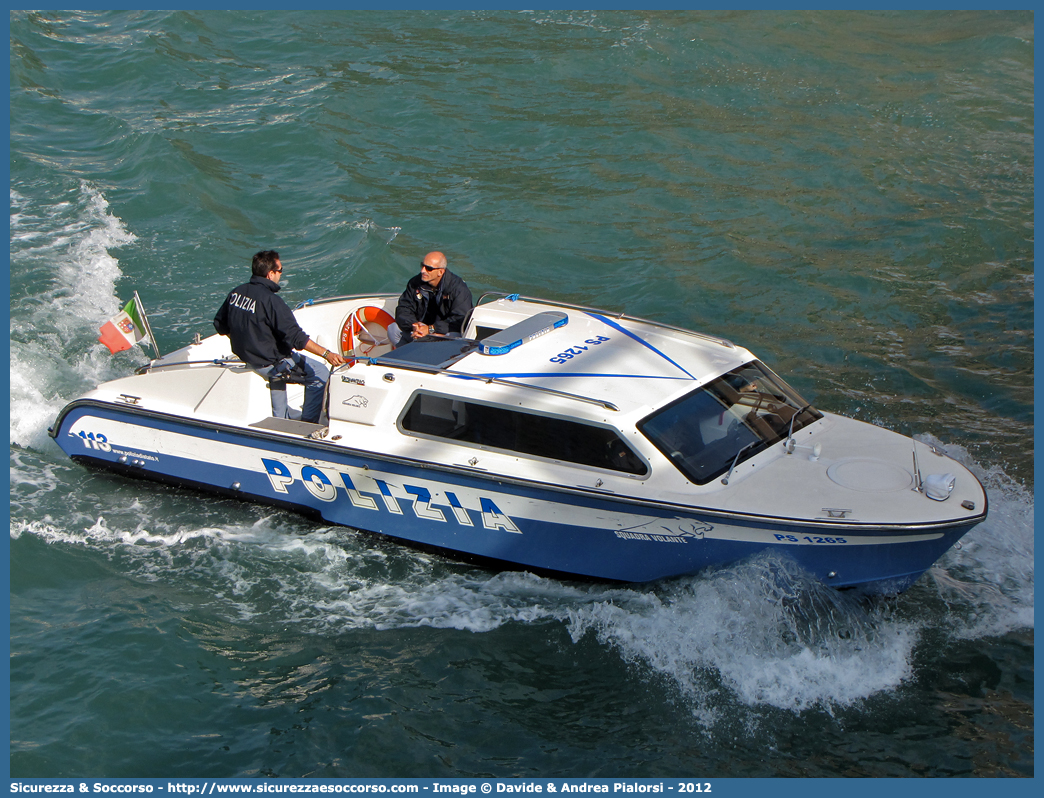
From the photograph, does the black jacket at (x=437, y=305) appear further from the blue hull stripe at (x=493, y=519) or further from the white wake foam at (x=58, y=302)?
the white wake foam at (x=58, y=302)

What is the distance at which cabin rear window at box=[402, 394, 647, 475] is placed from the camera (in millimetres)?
7262

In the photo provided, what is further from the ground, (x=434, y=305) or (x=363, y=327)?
(x=434, y=305)

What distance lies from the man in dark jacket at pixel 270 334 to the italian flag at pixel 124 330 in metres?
1.48

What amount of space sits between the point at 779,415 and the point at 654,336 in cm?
135

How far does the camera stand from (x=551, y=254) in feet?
47.1

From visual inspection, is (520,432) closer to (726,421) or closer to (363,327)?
(726,421)

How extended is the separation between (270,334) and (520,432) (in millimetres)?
2641

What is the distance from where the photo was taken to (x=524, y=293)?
1332 cm

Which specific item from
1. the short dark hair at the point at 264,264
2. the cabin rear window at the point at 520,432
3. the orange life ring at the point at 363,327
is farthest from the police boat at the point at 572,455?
the orange life ring at the point at 363,327

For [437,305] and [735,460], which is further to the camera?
[437,305]

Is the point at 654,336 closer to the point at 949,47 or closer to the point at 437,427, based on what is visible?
the point at 437,427

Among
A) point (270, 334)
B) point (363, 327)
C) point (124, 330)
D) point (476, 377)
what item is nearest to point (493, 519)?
point (476, 377)

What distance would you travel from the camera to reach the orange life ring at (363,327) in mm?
9938

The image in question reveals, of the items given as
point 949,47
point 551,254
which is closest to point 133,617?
point 551,254
